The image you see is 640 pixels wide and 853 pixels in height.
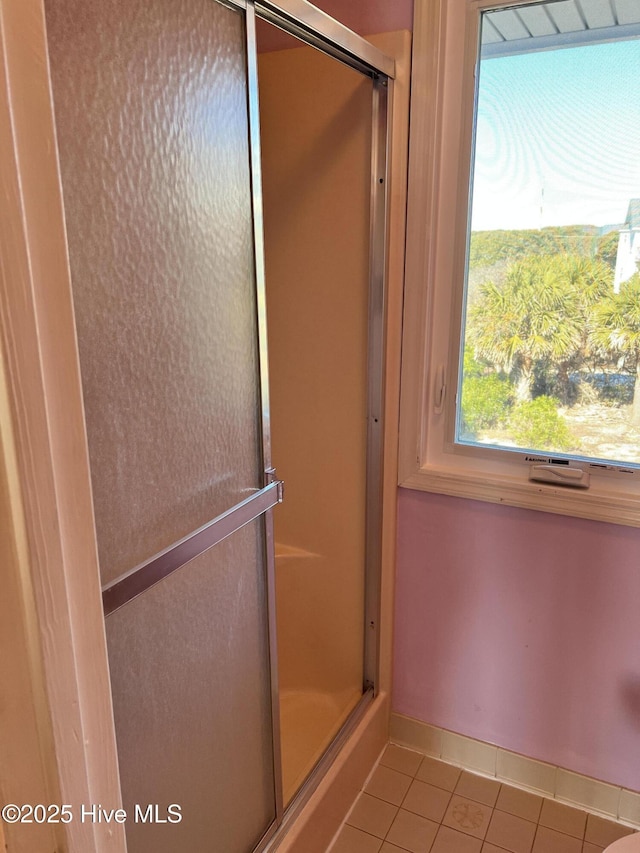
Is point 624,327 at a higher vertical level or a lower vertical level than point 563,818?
higher

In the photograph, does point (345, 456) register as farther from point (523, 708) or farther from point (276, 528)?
point (523, 708)

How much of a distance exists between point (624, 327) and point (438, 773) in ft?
4.41

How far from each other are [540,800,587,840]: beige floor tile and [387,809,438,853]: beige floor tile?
30 cm

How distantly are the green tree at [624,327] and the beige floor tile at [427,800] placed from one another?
45.1 inches

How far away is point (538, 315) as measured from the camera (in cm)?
155

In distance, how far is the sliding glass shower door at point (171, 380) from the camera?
77 cm

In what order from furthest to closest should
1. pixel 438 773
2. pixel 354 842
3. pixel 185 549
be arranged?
pixel 438 773 < pixel 354 842 < pixel 185 549

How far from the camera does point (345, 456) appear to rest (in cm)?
181

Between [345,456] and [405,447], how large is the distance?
0.59 ft

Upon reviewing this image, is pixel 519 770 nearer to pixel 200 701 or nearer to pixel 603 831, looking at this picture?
pixel 603 831

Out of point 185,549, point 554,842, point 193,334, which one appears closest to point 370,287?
point 193,334

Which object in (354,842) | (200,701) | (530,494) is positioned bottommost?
(354,842)

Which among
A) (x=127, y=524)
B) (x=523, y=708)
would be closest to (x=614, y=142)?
(x=127, y=524)

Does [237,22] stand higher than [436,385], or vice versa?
[237,22]
